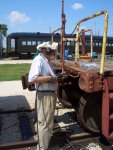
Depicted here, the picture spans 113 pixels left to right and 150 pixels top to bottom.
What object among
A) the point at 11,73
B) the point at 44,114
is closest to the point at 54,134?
the point at 44,114

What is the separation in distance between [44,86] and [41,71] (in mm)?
249

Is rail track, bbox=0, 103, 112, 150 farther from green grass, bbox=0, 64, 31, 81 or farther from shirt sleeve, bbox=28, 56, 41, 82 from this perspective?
green grass, bbox=0, 64, 31, 81

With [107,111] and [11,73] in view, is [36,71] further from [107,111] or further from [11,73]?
[11,73]

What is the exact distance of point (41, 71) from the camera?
449 centimetres

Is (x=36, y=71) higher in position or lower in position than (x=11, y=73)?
higher

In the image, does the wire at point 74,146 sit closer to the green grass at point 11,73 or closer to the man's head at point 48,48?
the man's head at point 48,48

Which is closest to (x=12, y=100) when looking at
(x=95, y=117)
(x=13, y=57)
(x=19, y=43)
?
(x=95, y=117)

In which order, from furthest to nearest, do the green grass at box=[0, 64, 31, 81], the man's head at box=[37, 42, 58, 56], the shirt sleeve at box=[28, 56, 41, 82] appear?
1. the green grass at box=[0, 64, 31, 81]
2. the man's head at box=[37, 42, 58, 56]
3. the shirt sleeve at box=[28, 56, 41, 82]

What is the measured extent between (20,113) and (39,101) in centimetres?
274

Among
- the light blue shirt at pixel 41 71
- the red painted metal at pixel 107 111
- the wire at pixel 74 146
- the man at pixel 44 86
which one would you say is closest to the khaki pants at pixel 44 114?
the man at pixel 44 86

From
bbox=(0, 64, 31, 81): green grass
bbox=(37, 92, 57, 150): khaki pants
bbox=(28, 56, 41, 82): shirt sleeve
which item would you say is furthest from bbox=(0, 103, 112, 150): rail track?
bbox=(0, 64, 31, 81): green grass

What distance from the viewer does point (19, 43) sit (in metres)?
34.7

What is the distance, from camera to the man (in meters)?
4.45

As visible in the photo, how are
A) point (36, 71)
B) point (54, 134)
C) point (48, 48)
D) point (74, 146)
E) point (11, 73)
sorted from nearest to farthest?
point (36, 71), point (48, 48), point (74, 146), point (54, 134), point (11, 73)
